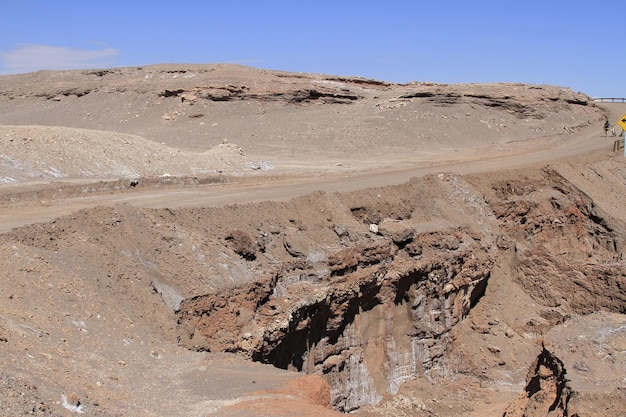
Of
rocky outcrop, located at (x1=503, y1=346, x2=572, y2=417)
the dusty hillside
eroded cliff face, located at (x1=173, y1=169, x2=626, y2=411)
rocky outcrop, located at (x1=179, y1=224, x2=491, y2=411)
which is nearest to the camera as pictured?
the dusty hillside

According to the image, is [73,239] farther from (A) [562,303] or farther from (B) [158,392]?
(A) [562,303]

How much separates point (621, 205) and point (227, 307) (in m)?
16.6

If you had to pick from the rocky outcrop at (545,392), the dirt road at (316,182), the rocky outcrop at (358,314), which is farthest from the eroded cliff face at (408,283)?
the rocky outcrop at (545,392)

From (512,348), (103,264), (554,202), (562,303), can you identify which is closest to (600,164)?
(554,202)

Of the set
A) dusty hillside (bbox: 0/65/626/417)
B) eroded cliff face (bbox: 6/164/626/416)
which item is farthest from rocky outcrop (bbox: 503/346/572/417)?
eroded cliff face (bbox: 6/164/626/416)

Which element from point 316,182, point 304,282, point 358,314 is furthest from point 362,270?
point 316,182

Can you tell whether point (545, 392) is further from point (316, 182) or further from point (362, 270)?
point (316, 182)

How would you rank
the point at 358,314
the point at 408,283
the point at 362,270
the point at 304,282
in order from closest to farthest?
1. the point at 304,282
2. the point at 362,270
3. the point at 358,314
4. the point at 408,283

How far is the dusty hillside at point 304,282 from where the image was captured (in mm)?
9500

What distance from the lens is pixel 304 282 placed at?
14.3 metres

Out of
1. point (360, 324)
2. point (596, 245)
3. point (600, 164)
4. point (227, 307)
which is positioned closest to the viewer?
point (227, 307)

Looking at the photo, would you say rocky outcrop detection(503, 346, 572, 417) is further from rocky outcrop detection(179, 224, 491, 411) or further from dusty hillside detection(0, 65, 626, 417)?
rocky outcrop detection(179, 224, 491, 411)

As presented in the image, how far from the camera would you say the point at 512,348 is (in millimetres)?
18281

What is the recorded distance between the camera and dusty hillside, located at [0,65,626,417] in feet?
31.2
